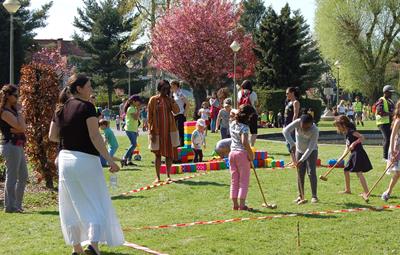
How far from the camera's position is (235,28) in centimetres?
4625

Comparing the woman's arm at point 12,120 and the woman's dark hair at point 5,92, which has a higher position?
the woman's dark hair at point 5,92

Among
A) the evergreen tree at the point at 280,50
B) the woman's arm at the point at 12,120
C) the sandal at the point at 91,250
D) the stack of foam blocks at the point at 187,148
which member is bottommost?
the sandal at the point at 91,250

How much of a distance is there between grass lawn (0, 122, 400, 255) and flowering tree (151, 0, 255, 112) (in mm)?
31512

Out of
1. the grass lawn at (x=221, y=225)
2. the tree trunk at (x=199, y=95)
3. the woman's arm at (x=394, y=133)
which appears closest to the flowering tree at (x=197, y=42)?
the tree trunk at (x=199, y=95)

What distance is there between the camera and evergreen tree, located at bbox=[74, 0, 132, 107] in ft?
208

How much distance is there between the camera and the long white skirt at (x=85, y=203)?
20.2ft

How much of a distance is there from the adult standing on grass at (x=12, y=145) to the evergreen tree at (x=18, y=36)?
4510 centimetres

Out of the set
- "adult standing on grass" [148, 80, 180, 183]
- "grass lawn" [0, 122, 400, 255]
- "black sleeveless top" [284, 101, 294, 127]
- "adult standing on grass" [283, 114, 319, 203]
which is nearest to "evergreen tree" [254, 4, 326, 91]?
"black sleeveless top" [284, 101, 294, 127]

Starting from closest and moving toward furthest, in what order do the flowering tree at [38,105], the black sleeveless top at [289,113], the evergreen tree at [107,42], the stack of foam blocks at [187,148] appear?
1. the flowering tree at [38,105]
2. the black sleeveless top at [289,113]
3. the stack of foam blocks at [187,148]
4. the evergreen tree at [107,42]

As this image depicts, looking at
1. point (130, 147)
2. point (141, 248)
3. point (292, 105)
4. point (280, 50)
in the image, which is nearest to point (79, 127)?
point (141, 248)

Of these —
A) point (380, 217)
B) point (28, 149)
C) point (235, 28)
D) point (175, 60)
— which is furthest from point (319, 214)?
point (235, 28)

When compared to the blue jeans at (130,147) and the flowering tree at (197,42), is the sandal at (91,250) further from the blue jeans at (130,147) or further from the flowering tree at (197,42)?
the flowering tree at (197,42)

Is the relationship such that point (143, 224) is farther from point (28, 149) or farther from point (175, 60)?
point (175, 60)

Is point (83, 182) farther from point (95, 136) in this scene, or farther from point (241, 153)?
point (241, 153)
